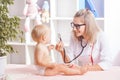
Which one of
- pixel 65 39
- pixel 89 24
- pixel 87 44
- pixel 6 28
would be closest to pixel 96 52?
pixel 87 44

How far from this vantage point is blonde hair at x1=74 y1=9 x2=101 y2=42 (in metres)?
2.00

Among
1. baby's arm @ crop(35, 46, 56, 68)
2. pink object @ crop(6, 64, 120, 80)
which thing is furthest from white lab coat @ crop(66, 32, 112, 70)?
baby's arm @ crop(35, 46, 56, 68)

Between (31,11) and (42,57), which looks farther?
(31,11)

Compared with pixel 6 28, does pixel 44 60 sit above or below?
below

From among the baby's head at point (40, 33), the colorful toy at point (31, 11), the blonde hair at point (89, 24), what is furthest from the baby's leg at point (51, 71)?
the colorful toy at point (31, 11)

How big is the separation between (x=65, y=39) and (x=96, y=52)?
1473 millimetres

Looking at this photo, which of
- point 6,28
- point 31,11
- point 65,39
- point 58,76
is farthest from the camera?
point 65,39

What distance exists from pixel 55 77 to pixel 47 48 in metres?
0.18

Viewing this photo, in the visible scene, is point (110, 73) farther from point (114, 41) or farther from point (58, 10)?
point (58, 10)

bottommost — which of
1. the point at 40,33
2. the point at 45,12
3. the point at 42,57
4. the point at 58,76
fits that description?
the point at 58,76

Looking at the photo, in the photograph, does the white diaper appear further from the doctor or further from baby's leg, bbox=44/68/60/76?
the doctor

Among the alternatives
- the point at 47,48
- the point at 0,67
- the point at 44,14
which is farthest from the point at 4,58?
the point at 44,14

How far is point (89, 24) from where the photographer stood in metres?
2.04

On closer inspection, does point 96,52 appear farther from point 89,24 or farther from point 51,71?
point 51,71
